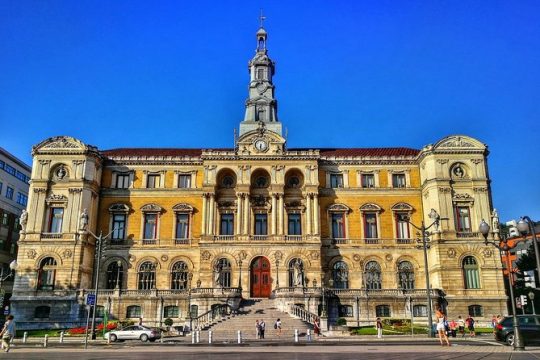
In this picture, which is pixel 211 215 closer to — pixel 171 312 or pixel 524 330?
pixel 171 312

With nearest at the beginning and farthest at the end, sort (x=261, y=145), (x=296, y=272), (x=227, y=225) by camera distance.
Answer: (x=296, y=272), (x=227, y=225), (x=261, y=145)

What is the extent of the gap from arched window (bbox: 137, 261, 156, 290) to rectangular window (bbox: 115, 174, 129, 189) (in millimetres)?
8935

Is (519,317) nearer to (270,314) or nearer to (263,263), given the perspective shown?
(270,314)

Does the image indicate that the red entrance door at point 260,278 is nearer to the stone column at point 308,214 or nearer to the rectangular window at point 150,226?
the stone column at point 308,214

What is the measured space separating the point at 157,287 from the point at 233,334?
16.4 metres

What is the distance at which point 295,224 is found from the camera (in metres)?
55.3

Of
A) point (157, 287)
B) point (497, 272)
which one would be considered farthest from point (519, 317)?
point (157, 287)

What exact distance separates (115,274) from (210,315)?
15.2 metres

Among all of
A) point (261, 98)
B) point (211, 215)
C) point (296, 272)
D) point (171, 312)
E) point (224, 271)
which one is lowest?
point (171, 312)

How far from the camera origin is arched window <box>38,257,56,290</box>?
50938 mm

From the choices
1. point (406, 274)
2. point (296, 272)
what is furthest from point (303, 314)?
point (406, 274)

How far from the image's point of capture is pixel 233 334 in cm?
3984

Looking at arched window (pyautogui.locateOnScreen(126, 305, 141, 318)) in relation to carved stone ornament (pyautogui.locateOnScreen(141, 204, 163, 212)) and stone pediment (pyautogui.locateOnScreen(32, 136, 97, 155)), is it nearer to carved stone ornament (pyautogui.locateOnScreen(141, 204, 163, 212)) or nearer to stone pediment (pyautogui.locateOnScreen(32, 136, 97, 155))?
carved stone ornament (pyautogui.locateOnScreen(141, 204, 163, 212))

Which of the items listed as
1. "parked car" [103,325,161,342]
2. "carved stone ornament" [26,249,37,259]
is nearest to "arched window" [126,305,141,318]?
"carved stone ornament" [26,249,37,259]
